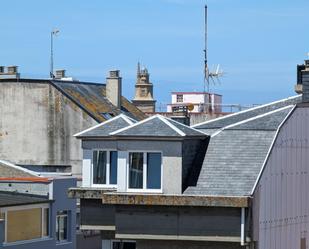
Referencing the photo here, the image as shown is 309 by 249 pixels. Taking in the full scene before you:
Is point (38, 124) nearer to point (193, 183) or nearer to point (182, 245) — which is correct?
point (193, 183)

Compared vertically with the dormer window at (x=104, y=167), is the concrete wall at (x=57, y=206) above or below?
below

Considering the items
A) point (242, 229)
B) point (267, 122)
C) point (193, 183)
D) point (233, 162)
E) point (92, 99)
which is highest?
point (92, 99)

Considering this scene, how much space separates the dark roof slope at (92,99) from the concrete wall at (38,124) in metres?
0.63

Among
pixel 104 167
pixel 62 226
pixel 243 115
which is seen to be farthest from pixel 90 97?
pixel 104 167

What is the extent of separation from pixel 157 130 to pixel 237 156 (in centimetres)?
270

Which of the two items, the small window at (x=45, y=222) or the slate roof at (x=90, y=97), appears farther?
the slate roof at (x=90, y=97)

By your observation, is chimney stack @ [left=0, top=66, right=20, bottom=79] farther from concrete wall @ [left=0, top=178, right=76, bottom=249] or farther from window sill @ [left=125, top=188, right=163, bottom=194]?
window sill @ [left=125, top=188, right=163, bottom=194]

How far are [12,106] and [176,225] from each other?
4197 cm

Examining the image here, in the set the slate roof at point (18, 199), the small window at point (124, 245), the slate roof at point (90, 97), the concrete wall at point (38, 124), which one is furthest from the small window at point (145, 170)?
the slate roof at point (90, 97)

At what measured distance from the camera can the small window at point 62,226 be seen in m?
64.8

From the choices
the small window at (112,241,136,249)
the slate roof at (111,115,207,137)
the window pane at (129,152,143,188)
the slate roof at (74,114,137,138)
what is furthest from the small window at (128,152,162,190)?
the slate roof at (74,114,137,138)

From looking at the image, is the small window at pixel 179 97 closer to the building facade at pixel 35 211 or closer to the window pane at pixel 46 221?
the building facade at pixel 35 211

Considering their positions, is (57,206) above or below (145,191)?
below

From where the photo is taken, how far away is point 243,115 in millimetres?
48031
